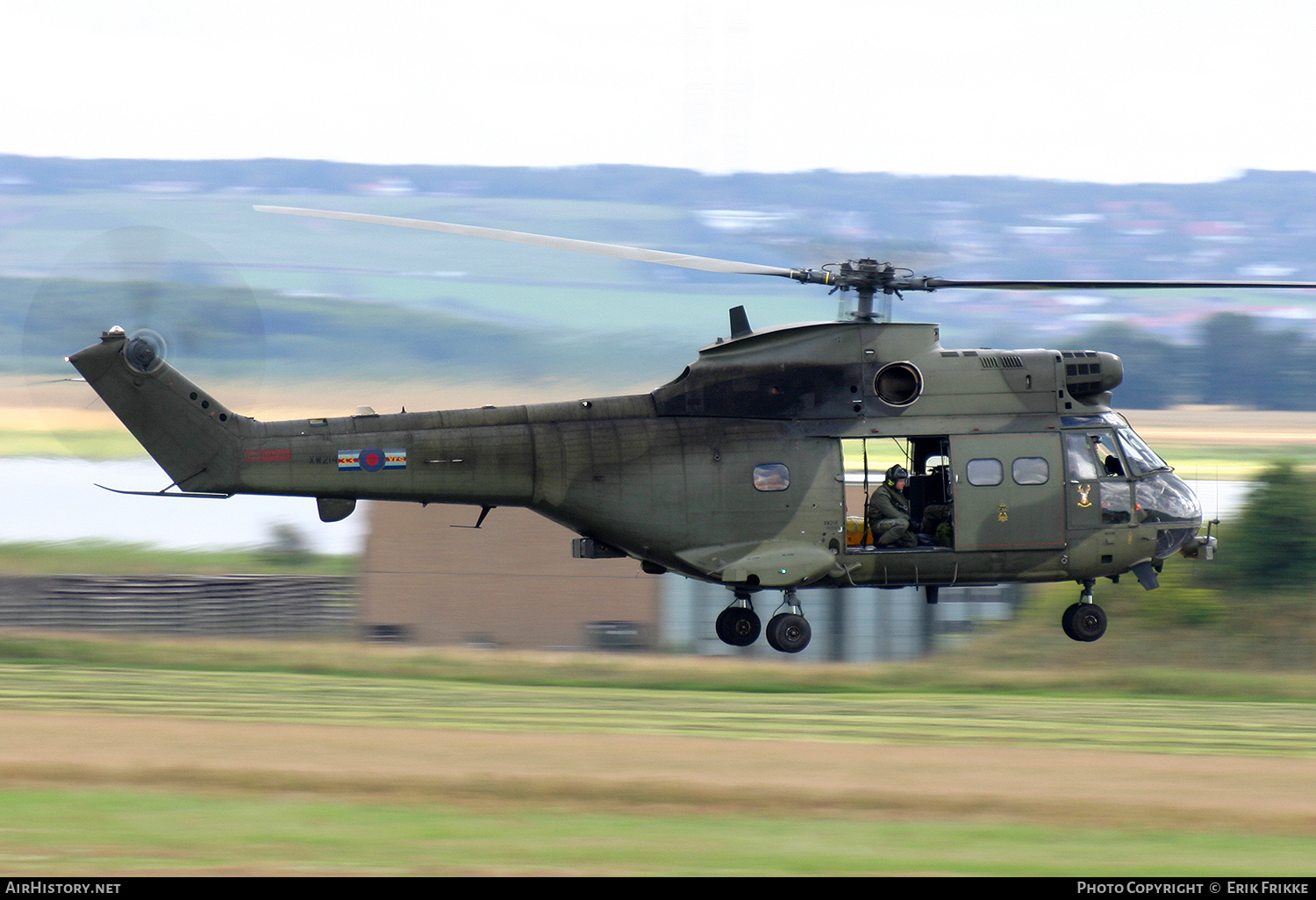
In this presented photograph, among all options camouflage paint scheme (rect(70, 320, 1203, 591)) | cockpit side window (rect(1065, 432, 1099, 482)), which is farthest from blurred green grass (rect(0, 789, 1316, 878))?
cockpit side window (rect(1065, 432, 1099, 482))

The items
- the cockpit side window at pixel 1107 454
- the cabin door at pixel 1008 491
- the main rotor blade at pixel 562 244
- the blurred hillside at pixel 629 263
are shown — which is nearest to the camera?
the main rotor blade at pixel 562 244

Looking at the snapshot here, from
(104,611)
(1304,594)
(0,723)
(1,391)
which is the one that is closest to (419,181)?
(1,391)

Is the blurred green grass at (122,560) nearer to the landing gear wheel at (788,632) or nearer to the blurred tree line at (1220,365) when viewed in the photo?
the landing gear wheel at (788,632)

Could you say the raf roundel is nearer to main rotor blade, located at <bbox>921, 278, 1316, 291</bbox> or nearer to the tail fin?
the tail fin

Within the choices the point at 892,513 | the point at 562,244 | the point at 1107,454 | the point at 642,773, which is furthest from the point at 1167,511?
the point at 562,244

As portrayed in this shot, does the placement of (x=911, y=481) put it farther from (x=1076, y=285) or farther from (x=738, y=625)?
(x=1076, y=285)

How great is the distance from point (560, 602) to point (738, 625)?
23217 mm

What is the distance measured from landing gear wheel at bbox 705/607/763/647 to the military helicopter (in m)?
0.11

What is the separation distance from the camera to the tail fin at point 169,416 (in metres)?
16.6

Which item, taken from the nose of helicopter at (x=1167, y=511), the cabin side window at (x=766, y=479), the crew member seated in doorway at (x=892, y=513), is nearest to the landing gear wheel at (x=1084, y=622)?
the nose of helicopter at (x=1167, y=511)

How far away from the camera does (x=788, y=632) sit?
1733 centimetres

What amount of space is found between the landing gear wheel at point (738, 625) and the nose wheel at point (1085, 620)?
406cm

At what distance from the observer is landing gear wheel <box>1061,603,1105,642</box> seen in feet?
59.3

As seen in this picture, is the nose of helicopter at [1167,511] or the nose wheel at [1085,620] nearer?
the nose of helicopter at [1167,511]
